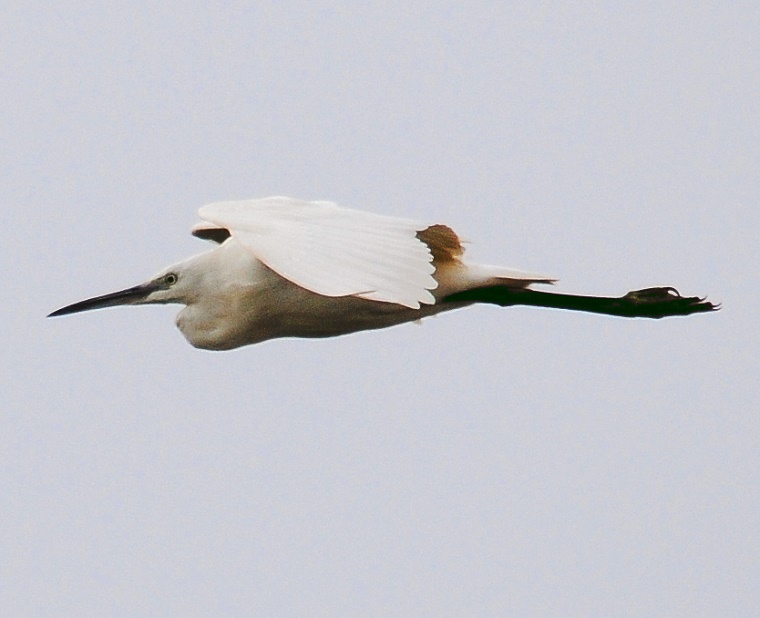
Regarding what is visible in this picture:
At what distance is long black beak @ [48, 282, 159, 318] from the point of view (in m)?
9.16

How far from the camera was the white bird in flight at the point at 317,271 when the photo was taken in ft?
23.6

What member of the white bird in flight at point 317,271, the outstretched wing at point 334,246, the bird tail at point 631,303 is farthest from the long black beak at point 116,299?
the bird tail at point 631,303

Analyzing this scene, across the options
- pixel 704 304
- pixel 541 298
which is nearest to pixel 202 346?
pixel 541 298

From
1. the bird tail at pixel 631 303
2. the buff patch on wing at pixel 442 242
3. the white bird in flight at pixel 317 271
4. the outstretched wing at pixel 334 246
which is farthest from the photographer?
the bird tail at pixel 631 303

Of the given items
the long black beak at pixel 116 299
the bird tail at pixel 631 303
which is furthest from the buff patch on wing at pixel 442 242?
the long black beak at pixel 116 299

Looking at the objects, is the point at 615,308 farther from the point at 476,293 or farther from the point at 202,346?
the point at 202,346

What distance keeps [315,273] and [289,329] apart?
2.00 m

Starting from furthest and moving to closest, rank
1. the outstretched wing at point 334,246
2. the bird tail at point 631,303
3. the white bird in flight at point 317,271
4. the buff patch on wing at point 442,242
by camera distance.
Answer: the bird tail at point 631,303 < the buff patch on wing at point 442,242 < the white bird in flight at point 317,271 < the outstretched wing at point 334,246

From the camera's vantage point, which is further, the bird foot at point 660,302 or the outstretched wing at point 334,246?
the bird foot at point 660,302

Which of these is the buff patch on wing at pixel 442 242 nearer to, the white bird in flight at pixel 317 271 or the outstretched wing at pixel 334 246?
the white bird in flight at pixel 317 271

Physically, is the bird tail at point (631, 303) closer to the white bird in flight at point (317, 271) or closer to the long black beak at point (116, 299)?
the white bird in flight at point (317, 271)

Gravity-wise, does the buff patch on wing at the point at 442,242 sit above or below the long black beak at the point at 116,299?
above

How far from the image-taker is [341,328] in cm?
885

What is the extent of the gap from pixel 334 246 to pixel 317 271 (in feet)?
1.32
